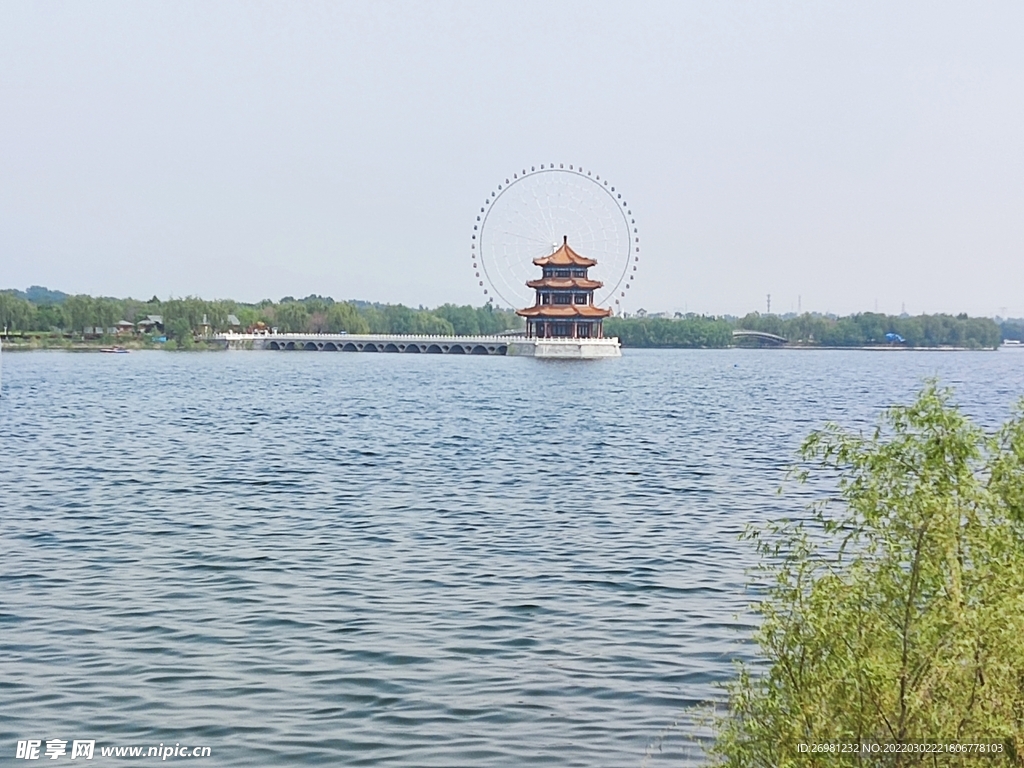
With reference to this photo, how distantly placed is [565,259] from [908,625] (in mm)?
145790

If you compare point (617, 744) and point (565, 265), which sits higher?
point (565, 265)

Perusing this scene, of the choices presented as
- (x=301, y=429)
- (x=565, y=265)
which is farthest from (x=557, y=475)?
(x=565, y=265)

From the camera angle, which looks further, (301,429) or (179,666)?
(301,429)

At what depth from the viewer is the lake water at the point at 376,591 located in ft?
44.8

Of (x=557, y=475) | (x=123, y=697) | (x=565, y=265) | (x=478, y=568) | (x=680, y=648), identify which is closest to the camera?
(x=123, y=697)

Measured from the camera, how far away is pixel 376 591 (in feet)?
65.3

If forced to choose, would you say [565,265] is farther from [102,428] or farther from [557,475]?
[557,475]

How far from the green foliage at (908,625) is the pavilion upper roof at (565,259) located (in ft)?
471

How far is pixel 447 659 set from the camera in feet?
52.6

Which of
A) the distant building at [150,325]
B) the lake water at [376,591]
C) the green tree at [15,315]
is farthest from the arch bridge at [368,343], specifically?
the lake water at [376,591]

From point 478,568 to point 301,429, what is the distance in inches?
1330

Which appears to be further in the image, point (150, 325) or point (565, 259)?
point (150, 325)

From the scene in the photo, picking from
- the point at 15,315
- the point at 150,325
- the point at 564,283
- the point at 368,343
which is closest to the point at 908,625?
the point at 564,283

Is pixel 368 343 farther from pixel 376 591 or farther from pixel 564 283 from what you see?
pixel 376 591
